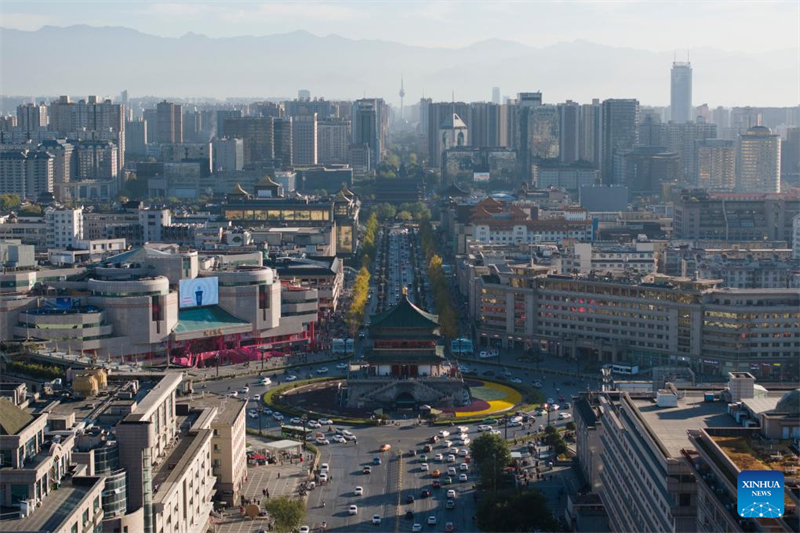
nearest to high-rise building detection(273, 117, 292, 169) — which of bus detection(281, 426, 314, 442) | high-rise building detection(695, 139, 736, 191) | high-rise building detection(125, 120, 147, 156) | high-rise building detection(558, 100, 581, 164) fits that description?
high-rise building detection(558, 100, 581, 164)

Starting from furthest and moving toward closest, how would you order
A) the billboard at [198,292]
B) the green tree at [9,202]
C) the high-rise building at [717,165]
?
the high-rise building at [717,165] → the green tree at [9,202] → the billboard at [198,292]

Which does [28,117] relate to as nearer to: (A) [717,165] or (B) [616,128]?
(B) [616,128]

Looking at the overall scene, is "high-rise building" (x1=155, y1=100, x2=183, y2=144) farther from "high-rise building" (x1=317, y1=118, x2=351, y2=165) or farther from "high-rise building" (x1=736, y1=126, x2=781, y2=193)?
"high-rise building" (x1=736, y1=126, x2=781, y2=193)

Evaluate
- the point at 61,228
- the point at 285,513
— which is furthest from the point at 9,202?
the point at 285,513

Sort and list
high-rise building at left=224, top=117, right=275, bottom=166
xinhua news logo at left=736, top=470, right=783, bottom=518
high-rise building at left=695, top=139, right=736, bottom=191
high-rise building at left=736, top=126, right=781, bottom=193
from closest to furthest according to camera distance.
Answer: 1. xinhua news logo at left=736, top=470, right=783, bottom=518
2. high-rise building at left=736, top=126, right=781, bottom=193
3. high-rise building at left=695, top=139, right=736, bottom=191
4. high-rise building at left=224, top=117, right=275, bottom=166

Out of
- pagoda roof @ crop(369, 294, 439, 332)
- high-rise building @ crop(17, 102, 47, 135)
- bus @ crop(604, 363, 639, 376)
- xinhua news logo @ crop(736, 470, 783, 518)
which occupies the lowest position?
bus @ crop(604, 363, 639, 376)

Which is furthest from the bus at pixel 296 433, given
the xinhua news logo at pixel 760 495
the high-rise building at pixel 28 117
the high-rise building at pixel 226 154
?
the high-rise building at pixel 28 117

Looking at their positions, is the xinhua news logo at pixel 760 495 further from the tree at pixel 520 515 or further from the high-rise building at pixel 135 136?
the high-rise building at pixel 135 136
